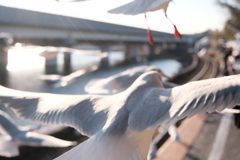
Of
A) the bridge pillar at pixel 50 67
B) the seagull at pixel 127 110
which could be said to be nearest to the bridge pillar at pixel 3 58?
the bridge pillar at pixel 50 67

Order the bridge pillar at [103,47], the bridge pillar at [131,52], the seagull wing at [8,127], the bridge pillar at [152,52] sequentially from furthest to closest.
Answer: the bridge pillar at [152,52], the bridge pillar at [131,52], the bridge pillar at [103,47], the seagull wing at [8,127]

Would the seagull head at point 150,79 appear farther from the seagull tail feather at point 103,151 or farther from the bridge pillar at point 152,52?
the bridge pillar at point 152,52

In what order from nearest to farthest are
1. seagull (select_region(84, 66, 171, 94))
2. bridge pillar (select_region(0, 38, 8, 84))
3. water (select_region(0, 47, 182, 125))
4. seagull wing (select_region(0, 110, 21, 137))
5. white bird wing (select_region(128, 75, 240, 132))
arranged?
white bird wing (select_region(128, 75, 240, 132))
seagull wing (select_region(0, 110, 21, 137))
seagull (select_region(84, 66, 171, 94))
water (select_region(0, 47, 182, 125))
bridge pillar (select_region(0, 38, 8, 84))

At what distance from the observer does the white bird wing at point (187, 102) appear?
1440 millimetres

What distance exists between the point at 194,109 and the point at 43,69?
19.1 meters

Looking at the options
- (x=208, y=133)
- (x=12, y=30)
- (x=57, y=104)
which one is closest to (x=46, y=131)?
(x=57, y=104)

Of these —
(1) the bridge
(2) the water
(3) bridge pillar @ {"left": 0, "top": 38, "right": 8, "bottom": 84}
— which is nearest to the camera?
(2) the water

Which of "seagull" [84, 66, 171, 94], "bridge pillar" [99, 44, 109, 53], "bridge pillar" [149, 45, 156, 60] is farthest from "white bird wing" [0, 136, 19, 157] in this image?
"bridge pillar" [149, 45, 156, 60]

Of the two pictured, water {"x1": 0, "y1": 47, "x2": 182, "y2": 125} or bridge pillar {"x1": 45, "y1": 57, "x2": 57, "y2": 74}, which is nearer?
water {"x1": 0, "y1": 47, "x2": 182, "y2": 125}

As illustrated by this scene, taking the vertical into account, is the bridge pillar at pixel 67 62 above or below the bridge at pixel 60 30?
below

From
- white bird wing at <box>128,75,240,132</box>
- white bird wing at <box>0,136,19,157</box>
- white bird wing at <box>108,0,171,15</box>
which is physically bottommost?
white bird wing at <box>0,136,19,157</box>

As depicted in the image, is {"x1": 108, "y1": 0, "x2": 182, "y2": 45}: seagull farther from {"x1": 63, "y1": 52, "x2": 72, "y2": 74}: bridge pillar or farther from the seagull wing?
{"x1": 63, "y1": 52, "x2": 72, "y2": 74}: bridge pillar

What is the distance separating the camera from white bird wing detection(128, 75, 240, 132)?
1440 millimetres

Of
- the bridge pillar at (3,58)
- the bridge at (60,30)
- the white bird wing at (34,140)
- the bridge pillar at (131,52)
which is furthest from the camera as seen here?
the bridge pillar at (131,52)
